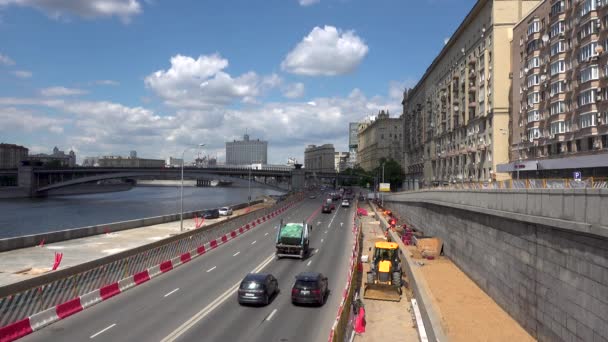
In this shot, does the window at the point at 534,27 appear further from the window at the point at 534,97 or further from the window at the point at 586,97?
the window at the point at 586,97

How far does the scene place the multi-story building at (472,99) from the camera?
6369 cm

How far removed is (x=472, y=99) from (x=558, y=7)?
89.2 feet

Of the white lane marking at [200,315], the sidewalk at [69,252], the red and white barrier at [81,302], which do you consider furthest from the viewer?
the sidewalk at [69,252]

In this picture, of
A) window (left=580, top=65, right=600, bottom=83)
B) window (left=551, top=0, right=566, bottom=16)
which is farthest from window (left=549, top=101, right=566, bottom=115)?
window (left=551, top=0, right=566, bottom=16)

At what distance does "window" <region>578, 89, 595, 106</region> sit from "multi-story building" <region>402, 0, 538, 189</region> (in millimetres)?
19336

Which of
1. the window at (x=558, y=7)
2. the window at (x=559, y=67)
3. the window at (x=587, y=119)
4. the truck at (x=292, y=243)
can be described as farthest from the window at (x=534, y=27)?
the truck at (x=292, y=243)

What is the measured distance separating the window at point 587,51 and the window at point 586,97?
9.33ft

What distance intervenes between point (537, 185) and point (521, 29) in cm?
4305

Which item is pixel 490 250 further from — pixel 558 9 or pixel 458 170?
pixel 458 170

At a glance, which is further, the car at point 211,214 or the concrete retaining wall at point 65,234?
the car at point 211,214

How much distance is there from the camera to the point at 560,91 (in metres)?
47.4

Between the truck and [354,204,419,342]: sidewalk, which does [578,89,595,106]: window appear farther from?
the truck

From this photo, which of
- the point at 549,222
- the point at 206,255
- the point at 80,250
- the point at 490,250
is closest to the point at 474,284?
the point at 490,250

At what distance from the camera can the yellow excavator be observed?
A: 25000 millimetres
